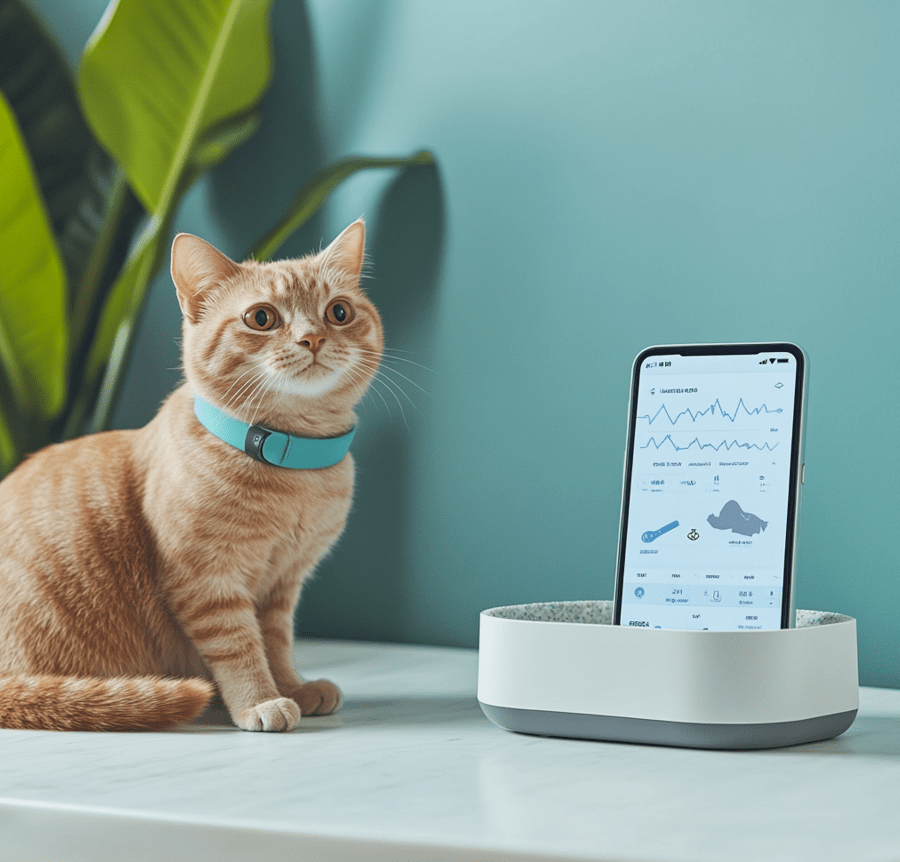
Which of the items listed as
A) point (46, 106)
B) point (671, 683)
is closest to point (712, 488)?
point (671, 683)

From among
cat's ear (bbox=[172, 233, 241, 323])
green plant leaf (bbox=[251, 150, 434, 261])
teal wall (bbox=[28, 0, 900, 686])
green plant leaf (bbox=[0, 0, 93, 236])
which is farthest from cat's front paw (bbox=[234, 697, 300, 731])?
green plant leaf (bbox=[0, 0, 93, 236])

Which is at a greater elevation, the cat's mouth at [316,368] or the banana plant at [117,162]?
the banana plant at [117,162]

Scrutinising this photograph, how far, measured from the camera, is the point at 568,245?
3.61ft

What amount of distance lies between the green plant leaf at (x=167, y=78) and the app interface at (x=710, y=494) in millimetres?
717

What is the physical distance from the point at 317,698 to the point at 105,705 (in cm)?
17

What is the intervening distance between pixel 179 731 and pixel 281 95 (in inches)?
33.9

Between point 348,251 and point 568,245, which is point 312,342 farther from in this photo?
point 568,245

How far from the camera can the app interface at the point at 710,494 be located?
696mm

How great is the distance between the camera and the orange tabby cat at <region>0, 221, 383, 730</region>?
2.60 ft

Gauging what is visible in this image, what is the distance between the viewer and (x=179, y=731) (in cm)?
74

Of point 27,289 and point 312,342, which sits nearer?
point 312,342

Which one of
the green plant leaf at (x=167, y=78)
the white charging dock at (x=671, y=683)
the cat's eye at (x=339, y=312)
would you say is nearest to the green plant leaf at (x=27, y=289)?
the green plant leaf at (x=167, y=78)

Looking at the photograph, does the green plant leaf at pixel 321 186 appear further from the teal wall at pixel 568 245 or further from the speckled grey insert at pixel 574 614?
the speckled grey insert at pixel 574 614

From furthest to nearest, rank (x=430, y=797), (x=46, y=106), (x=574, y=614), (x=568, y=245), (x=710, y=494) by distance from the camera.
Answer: (x=46, y=106) → (x=568, y=245) → (x=574, y=614) → (x=710, y=494) → (x=430, y=797)
